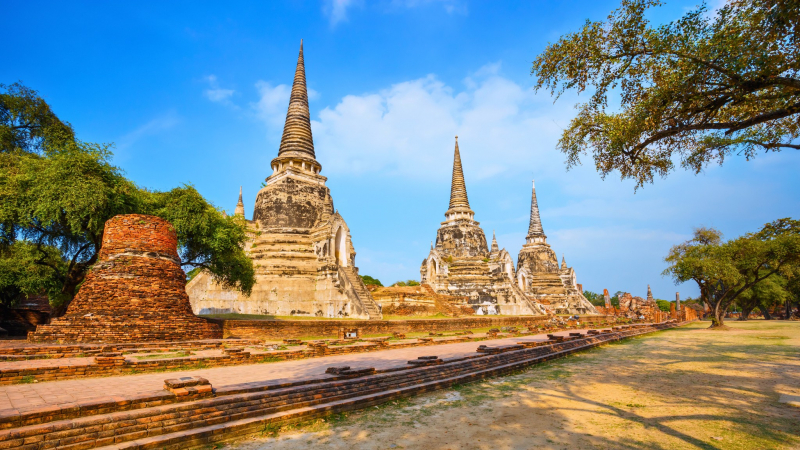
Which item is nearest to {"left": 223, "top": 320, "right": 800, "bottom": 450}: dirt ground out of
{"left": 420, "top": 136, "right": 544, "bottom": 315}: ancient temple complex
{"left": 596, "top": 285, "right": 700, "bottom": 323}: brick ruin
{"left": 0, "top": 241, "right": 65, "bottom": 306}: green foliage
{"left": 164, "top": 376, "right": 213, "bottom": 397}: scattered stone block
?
{"left": 164, "top": 376, "right": 213, "bottom": 397}: scattered stone block

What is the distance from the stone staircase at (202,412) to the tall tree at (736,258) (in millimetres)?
22072

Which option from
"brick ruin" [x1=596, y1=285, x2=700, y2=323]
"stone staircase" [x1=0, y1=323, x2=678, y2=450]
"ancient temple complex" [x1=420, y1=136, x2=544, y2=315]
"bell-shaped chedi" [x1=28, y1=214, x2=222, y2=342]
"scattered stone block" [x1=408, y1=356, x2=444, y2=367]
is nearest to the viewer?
"stone staircase" [x1=0, y1=323, x2=678, y2=450]

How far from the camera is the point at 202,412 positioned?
5.07 meters

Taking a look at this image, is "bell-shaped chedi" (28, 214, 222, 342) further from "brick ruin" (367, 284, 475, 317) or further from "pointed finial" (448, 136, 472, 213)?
"pointed finial" (448, 136, 472, 213)

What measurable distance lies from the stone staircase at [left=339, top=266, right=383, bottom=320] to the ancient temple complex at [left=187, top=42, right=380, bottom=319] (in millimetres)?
48

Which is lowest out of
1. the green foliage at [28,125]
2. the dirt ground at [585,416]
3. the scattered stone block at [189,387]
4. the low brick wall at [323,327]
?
the dirt ground at [585,416]

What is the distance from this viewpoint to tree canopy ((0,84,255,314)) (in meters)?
11.7

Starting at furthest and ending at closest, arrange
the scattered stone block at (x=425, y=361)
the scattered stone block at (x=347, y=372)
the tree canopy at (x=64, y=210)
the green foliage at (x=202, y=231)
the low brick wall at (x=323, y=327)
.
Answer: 1. the green foliage at (x=202, y=231)
2. the low brick wall at (x=323, y=327)
3. the tree canopy at (x=64, y=210)
4. the scattered stone block at (x=425, y=361)
5. the scattered stone block at (x=347, y=372)

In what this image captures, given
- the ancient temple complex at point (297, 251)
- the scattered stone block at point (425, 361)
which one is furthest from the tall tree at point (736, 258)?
the scattered stone block at point (425, 361)

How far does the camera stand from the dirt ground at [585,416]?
458 cm

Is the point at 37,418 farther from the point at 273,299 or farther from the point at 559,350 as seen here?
the point at 273,299

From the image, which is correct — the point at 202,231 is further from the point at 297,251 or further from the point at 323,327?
the point at 297,251

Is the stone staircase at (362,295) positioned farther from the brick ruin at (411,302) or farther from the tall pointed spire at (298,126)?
the tall pointed spire at (298,126)

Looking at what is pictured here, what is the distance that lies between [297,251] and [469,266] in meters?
14.8
